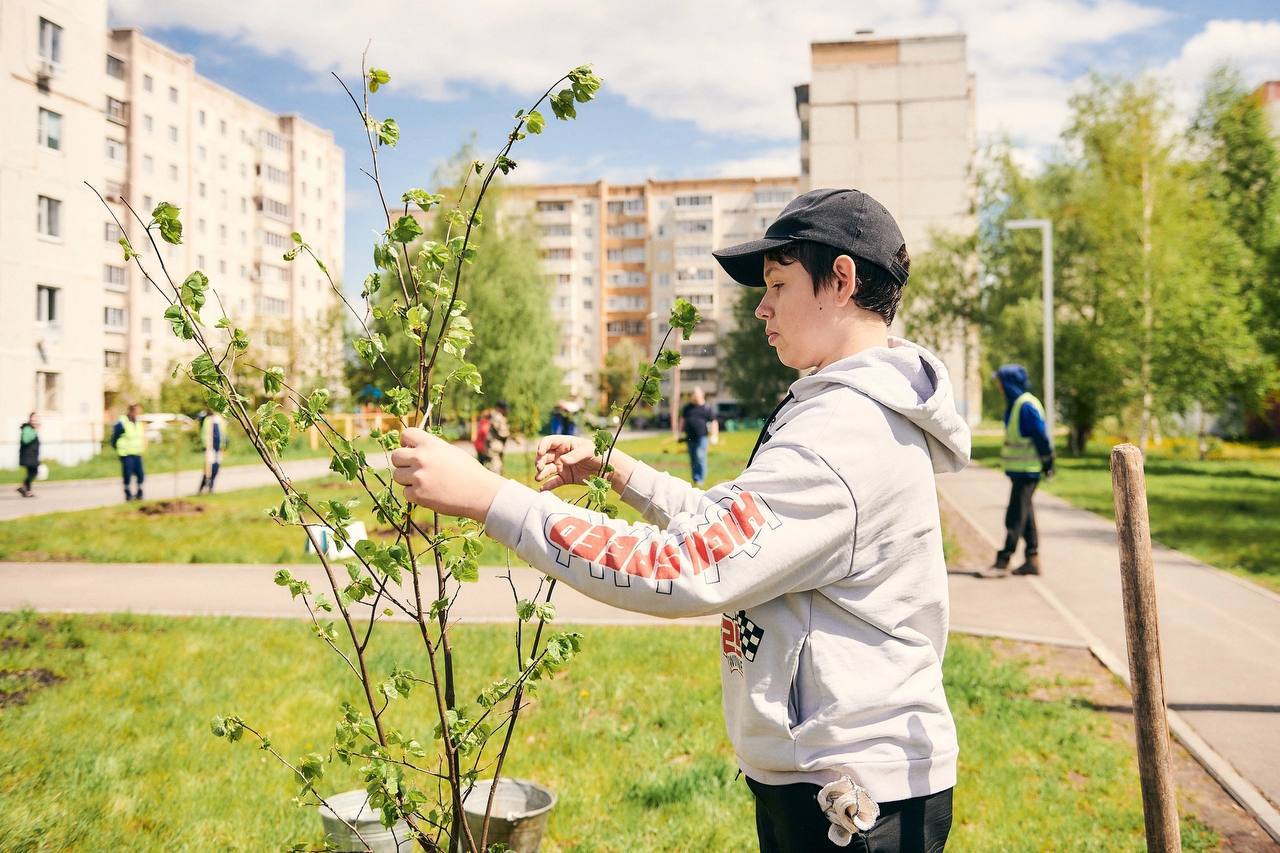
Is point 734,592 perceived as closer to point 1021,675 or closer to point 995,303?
point 1021,675

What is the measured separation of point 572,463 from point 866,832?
3.51ft

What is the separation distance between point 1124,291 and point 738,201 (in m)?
75.1

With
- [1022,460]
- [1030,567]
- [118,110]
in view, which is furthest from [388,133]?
[118,110]

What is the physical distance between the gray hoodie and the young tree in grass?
75.0 m

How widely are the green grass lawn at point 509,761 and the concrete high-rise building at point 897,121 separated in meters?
58.5

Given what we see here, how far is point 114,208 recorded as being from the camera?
1336 inches

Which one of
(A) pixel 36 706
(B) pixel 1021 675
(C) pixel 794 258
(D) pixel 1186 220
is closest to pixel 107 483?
(A) pixel 36 706

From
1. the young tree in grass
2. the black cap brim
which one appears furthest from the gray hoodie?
the young tree in grass

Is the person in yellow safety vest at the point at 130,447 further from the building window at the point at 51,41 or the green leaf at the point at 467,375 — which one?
the building window at the point at 51,41

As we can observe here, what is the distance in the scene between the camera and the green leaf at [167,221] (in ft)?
7.06

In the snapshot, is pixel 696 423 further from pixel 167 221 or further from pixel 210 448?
pixel 167 221

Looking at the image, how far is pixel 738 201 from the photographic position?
338 feet

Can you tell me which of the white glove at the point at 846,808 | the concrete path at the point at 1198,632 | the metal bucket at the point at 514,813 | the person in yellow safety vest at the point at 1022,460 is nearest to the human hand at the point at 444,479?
the white glove at the point at 846,808

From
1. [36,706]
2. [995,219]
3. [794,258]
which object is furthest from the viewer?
[995,219]
